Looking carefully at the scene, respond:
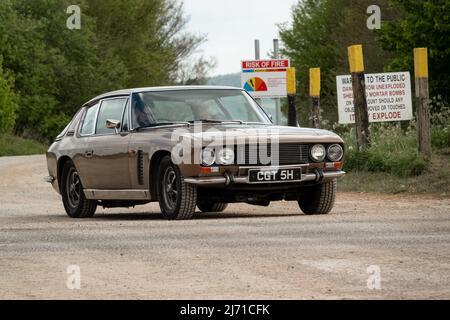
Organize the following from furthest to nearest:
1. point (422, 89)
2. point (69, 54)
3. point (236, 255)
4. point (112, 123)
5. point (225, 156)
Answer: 1. point (69, 54)
2. point (422, 89)
3. point (112, 123)
4. point (225, 156)
5. point (236, 255)

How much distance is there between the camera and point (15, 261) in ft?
36.7

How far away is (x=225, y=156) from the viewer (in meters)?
15.2

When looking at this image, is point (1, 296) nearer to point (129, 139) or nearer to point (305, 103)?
point (129, 139)

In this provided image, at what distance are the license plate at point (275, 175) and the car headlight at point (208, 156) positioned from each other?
1.49 feet

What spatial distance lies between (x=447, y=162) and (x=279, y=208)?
4651mm

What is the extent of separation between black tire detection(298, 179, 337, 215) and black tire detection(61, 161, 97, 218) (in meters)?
2.95

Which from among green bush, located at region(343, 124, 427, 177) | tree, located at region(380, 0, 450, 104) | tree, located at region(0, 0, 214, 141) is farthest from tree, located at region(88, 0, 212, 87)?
green bush, located at region(343, 124, 427, 177)

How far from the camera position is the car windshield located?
16578 millimetres

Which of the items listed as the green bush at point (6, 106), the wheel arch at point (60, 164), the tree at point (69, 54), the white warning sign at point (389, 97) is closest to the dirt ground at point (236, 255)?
the wheel arch at point (60, 164)

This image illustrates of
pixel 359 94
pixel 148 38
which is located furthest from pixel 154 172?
pixel 148 38

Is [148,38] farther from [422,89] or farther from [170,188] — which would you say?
[170,188]

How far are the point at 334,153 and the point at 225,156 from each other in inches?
57.5

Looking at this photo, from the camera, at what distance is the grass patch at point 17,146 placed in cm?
6462
